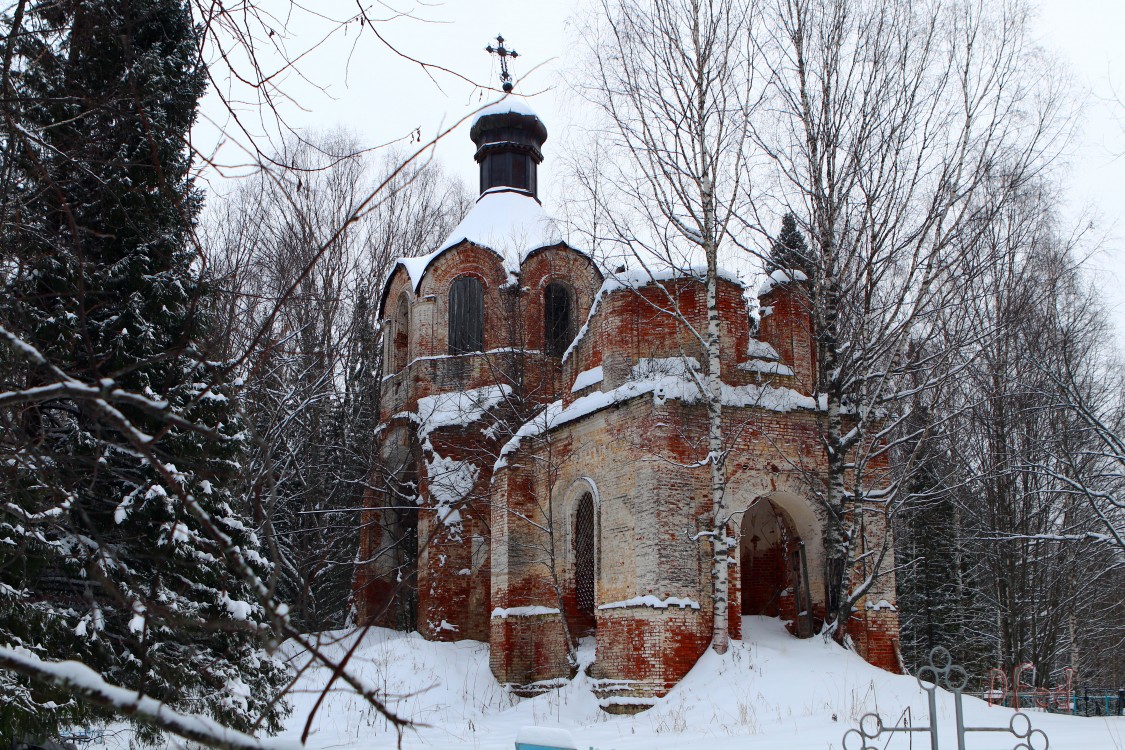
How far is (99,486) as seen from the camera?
9.27 m

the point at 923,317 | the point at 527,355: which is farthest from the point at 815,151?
the point at 527,355

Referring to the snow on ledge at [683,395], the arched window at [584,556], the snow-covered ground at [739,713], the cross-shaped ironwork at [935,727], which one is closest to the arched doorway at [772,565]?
the snow-covered ground at [739,713]

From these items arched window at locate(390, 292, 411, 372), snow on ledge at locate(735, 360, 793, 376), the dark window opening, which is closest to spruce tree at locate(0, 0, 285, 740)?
snow on ledge at locate(735, 360, 793, 376)

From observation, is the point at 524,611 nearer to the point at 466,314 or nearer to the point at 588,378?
the point at 588,378

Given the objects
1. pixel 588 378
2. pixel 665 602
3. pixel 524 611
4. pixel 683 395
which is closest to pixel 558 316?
pixel 588 378

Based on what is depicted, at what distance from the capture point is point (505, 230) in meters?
22.5

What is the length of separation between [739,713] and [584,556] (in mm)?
5133

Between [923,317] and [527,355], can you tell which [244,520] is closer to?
[923,317]

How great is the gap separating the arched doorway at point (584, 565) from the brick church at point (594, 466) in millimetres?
30

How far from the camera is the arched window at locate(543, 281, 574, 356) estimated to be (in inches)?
853

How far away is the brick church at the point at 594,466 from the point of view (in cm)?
1320

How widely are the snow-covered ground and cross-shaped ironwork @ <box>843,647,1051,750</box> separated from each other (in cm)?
17

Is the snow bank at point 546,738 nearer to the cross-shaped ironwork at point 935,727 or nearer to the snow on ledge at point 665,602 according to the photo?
the cross-shaped ironwork at point 935,727

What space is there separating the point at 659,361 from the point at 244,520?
635cm
